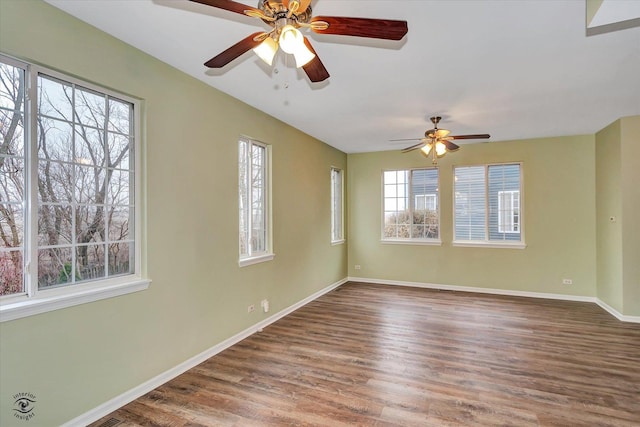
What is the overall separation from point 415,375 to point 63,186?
3121 millimetres

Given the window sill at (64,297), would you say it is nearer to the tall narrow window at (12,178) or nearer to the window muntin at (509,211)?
the tall narrow window at (12,178)

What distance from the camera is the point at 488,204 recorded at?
5.80 meters

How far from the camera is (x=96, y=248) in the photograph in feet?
7.73

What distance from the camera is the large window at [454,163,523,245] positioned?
5.62 meters

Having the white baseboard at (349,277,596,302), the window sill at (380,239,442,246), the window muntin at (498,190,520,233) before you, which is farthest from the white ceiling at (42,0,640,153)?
the white baseboard at (349,277,596,302)

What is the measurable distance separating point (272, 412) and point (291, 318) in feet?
6.81

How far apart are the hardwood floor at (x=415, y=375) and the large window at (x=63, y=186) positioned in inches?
43.2

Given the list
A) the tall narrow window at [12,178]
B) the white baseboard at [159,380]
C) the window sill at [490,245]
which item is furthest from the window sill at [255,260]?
the window sill at [490,245]

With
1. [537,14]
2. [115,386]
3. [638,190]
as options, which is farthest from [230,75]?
[638,190]

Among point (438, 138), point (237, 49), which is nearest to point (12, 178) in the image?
point (237, 49)

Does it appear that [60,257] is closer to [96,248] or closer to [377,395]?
[96,248]

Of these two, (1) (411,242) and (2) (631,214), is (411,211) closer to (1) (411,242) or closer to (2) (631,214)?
(1) (411,242)

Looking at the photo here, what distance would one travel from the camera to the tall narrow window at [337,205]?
250 inches

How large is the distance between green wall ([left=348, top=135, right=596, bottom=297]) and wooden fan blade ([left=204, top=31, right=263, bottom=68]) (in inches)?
193
